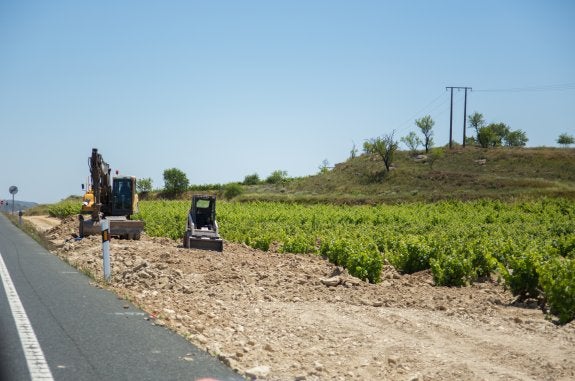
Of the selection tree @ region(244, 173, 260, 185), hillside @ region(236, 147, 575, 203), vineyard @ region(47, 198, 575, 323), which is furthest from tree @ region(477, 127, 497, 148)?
vineyard @ region(47, 198, 575, 323)

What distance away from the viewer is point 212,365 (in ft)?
21.9

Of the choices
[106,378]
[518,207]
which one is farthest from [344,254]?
[518,207]

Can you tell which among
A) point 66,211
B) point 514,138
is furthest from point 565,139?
point 66,211

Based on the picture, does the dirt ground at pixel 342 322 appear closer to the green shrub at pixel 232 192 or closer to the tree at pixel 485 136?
the green shrub at pixel 232 192

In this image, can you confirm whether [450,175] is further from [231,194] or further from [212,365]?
[212,365]

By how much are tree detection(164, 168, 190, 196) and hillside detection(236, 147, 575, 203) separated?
1786 centimetres

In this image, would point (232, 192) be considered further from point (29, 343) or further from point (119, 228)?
point (29, 343)

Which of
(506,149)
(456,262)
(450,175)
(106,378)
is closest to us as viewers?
(106,378)

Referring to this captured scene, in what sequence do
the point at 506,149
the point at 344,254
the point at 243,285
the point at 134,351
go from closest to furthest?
the point at 134,351 → the point at 243,285 → the point at 344,254 → the point at 506,149

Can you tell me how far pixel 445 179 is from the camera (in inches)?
2817

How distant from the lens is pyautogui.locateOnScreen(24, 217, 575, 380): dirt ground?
709cm

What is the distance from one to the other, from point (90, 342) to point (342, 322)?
12.7 ft

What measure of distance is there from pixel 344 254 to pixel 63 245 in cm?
1159

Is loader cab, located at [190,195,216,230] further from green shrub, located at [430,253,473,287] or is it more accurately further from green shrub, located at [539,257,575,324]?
green shrub, located at [539,257,575,324]
